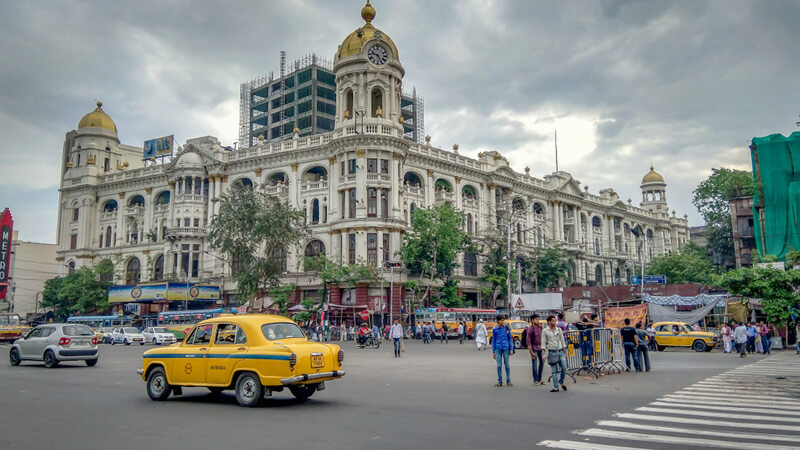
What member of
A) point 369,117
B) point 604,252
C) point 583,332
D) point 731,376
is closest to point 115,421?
point 583,332

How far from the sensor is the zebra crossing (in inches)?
315

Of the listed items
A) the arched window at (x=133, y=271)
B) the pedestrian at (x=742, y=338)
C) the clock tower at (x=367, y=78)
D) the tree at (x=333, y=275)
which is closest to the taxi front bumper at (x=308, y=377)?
the pedestrian at (x=742, y=338)

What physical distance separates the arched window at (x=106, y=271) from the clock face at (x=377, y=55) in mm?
35831

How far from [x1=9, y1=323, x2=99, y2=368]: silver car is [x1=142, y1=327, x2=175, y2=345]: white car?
22.7m

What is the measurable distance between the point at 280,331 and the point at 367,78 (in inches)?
1783

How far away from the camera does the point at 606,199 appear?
8281 centimetres

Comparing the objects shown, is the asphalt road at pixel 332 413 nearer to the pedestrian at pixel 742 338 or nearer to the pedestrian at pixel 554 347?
the pedestrian at pixel 554 347

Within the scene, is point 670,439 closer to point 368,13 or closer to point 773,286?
point 773,286

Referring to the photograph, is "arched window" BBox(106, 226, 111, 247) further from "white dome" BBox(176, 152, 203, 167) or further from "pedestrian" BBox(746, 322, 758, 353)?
"pedestrian" BBox(746, 322, 758, 353)

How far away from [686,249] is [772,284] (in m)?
65.0

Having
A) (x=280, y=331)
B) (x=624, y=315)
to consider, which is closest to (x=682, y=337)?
(x=624, y=315)

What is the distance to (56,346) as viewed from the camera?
68.0ft

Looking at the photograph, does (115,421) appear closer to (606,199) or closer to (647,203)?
(606,199)

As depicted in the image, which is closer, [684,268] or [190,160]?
[190,160]
